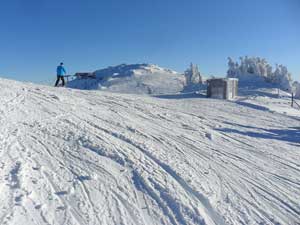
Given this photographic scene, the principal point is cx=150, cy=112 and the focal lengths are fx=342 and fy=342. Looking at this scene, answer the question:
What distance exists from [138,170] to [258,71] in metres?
52.5

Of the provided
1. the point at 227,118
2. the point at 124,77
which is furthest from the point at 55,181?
the point at 124,77

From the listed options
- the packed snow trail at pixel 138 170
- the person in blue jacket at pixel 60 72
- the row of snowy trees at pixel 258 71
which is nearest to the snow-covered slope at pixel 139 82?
the row of snowy trees at pixel 258 71

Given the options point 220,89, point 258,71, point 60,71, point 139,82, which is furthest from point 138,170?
point 139,82

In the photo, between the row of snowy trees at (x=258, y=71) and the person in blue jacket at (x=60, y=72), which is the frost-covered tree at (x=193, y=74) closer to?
the row of snowy trees at (x=258, y=71)

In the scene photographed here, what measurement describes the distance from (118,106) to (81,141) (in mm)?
5904

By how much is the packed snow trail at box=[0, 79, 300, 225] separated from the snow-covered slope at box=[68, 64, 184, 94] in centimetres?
5104

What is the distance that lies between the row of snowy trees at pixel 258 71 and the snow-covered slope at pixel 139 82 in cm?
1062

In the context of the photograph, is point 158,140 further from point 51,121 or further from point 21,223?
point 21,223

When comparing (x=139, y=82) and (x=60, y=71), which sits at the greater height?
(x=60, y=71)

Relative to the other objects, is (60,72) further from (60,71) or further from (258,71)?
(258,71)

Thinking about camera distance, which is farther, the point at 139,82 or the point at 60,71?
the point at 139,82

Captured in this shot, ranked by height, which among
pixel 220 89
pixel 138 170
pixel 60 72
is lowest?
pixel 138 170

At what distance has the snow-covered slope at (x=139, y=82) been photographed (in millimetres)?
66806

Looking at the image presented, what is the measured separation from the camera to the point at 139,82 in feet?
249
